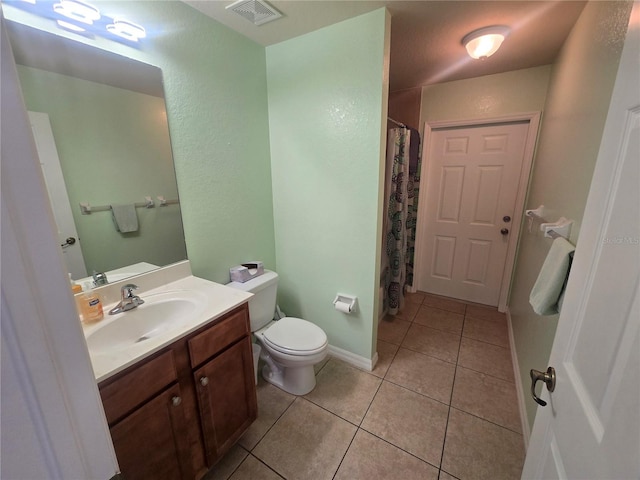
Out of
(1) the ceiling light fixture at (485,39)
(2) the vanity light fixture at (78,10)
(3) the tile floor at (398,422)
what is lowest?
(3) the tile floor at (398,422)

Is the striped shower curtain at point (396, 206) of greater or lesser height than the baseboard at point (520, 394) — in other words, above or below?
above

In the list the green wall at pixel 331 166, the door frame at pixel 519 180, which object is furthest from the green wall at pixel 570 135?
the green wall at pixel 331 166

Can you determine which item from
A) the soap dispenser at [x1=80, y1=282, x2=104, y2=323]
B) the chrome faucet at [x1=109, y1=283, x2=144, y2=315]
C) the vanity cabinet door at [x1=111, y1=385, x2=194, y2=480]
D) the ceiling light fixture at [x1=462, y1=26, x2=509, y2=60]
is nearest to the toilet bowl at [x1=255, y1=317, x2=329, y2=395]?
the vanity cabinet door at [x1=111, y1=385, x2=194, y2=480]

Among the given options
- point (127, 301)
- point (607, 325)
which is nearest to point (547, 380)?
point (607, 325)

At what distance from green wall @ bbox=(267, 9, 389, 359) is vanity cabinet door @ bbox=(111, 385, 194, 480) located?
1.23 m

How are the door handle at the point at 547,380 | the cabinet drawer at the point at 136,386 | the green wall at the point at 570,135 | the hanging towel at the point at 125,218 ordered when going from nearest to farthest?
the door handle at the point at 547,380 < the cabinet drawer at the point at 136,386 < the green wall at the point at 570,135 < the hanging towel at the point at 125,218

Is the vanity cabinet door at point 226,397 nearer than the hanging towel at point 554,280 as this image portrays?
No

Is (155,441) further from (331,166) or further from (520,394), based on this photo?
(520,394)

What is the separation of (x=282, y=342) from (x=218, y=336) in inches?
21.6

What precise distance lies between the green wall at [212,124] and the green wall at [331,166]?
158 millimetres

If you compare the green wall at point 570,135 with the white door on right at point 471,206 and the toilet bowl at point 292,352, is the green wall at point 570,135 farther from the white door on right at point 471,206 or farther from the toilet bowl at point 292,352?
the toilet bowl at point 292,352

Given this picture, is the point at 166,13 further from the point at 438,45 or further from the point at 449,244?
the point at 449,244

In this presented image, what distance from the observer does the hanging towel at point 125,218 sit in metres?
1.32

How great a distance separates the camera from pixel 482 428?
5.08ft
